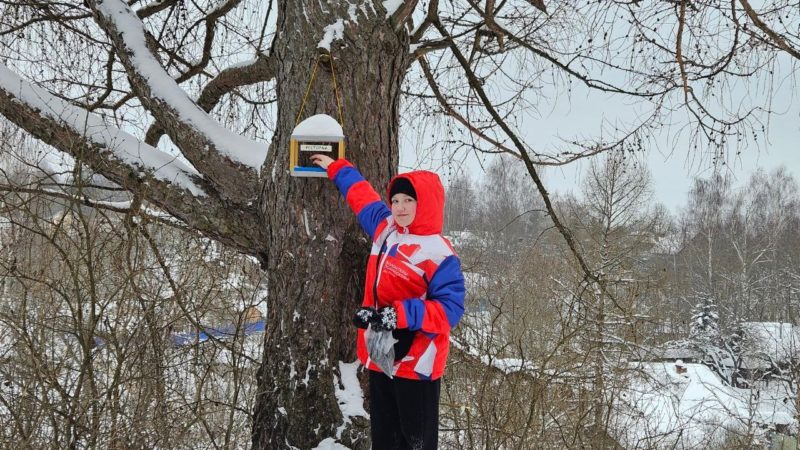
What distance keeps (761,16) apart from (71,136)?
314cm

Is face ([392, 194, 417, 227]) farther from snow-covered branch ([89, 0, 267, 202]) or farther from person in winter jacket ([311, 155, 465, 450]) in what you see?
snow-covered branch ([89, 0, 267, 202])

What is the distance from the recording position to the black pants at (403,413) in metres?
2.35

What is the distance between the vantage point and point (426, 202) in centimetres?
235

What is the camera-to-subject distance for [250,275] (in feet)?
11.9

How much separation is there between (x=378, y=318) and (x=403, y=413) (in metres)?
0.44

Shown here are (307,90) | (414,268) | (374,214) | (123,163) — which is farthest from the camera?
(123,163)

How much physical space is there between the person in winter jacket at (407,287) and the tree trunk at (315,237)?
0.42 feet

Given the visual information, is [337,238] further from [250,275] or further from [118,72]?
[118,72]

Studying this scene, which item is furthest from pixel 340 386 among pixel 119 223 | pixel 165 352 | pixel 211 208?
pixel 119 223

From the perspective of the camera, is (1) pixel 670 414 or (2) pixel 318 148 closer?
(2) pixel 318 148

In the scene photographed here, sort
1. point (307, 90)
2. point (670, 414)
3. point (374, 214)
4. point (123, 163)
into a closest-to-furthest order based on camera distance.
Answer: point (374, 214), point (307, 90), point (123, 163), point (670, 414)

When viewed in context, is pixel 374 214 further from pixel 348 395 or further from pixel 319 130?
pixel 348 395

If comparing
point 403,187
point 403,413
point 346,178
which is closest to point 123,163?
point 346,178

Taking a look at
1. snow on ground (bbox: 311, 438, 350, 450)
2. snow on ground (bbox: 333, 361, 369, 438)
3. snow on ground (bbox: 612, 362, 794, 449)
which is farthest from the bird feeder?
snow on ground (bbox: 612, 362, 794, 449)
